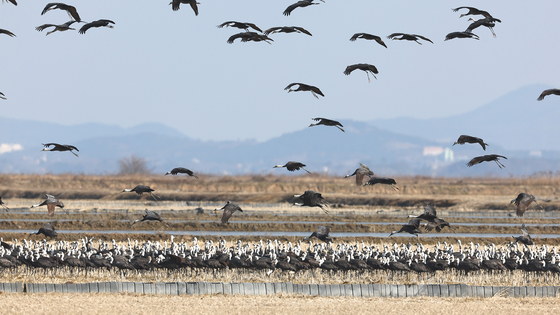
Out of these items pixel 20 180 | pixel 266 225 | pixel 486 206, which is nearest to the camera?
pixel 266 225

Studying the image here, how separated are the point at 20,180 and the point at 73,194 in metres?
20.7

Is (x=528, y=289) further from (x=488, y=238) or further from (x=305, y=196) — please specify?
(x=488, y=238)

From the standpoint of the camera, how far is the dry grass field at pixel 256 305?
1773cm

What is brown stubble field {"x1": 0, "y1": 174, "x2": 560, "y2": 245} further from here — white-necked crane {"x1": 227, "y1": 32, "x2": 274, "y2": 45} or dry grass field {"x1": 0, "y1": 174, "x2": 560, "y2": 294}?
white-necked crane {"x1": 227, "y1": 32, "x2": 274, "y2": 45}

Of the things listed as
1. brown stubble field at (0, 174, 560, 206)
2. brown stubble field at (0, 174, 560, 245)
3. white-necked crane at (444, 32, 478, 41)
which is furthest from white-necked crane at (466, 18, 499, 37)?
brown stubble field at (0, 174, 560, 206)

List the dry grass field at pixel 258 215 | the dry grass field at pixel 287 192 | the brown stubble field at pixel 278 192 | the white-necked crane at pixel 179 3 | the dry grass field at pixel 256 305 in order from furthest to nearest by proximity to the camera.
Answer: the brown stubble field at pixel 278 192 → the dry grass field at pixel 287 192 → the dry grass field at pixel 258 215 → the dry grass field at pixel 256 305 → the white-necked crane at pixel 179 3

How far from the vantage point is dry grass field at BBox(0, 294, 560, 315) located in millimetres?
17734

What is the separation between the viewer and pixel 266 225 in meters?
40.2

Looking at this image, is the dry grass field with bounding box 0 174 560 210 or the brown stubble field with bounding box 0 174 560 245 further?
the dry grass field with bounding box 0 174 560 210

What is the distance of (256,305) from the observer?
18500 mm

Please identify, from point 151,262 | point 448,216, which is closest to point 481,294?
point 151,262

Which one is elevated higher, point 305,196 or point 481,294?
point 305,196

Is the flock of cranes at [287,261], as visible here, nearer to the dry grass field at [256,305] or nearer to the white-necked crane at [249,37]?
the dry grass field at [256,305]

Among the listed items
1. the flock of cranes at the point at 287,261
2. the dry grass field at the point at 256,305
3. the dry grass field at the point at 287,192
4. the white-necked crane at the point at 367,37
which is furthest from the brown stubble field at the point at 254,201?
the white-necked crane at the point at 367,37
